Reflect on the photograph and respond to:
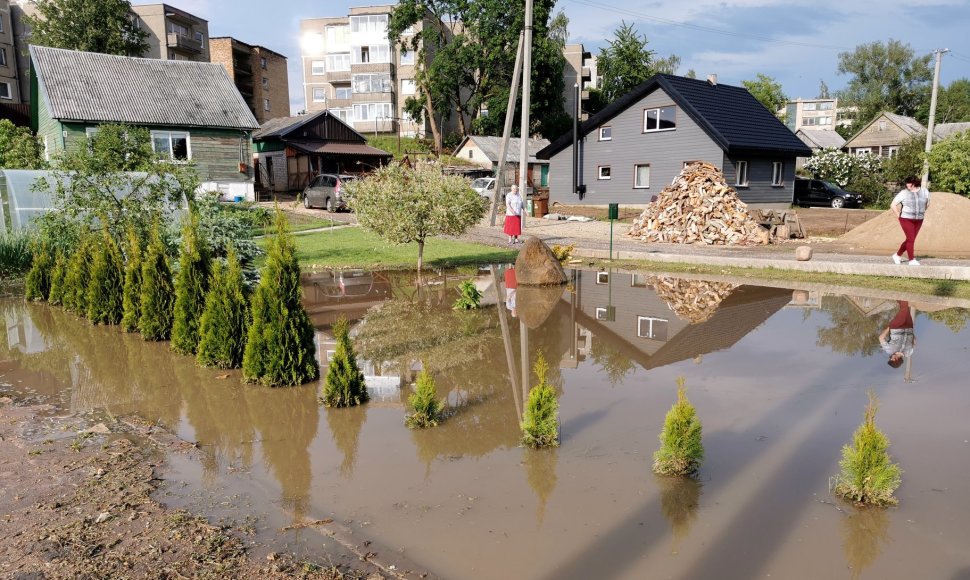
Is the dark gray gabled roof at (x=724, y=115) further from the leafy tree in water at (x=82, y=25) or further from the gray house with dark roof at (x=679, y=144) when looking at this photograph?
the leafy tree in water at (x=82, y=25)

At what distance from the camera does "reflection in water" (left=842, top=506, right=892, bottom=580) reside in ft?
13.3

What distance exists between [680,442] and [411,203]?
9972mm

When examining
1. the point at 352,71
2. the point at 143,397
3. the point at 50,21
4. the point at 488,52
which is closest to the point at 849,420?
the point at 143,397

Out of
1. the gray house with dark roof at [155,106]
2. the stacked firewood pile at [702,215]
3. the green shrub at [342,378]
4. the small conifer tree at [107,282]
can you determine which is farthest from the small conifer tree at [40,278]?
the stacked firewood pile at [702,215]

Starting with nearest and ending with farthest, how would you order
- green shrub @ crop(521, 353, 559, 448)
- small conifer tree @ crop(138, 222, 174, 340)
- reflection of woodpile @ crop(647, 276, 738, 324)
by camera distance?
green shrub @ crop(521, 353, 559, 448) → small conifer tree @ crop(138, 222, 174, 340) → reflection of woodpile @ crop(647, 276, 738, 324)

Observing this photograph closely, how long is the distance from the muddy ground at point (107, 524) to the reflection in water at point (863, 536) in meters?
2.97

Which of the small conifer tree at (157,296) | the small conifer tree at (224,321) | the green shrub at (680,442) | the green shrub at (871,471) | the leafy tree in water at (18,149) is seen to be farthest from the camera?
the leafy tree in water at (18,149)

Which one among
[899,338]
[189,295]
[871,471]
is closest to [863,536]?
[871,471]

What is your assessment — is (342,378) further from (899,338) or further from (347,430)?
(899,338)

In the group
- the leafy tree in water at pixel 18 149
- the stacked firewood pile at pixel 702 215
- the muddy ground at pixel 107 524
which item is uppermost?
the leafy tree in water at pixel 18 149

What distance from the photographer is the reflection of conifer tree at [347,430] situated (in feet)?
18.4

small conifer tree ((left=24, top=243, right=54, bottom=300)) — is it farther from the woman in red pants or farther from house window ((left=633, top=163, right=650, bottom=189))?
house window ((left=633, top=163, right=650, bottom=189))

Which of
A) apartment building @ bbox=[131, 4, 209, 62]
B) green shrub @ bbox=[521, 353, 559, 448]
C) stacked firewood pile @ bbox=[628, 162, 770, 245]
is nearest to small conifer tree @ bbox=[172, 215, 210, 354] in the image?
green shrub @ bbox=[521, 353, 559, 448]

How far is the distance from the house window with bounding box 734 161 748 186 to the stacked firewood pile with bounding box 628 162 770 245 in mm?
9655
